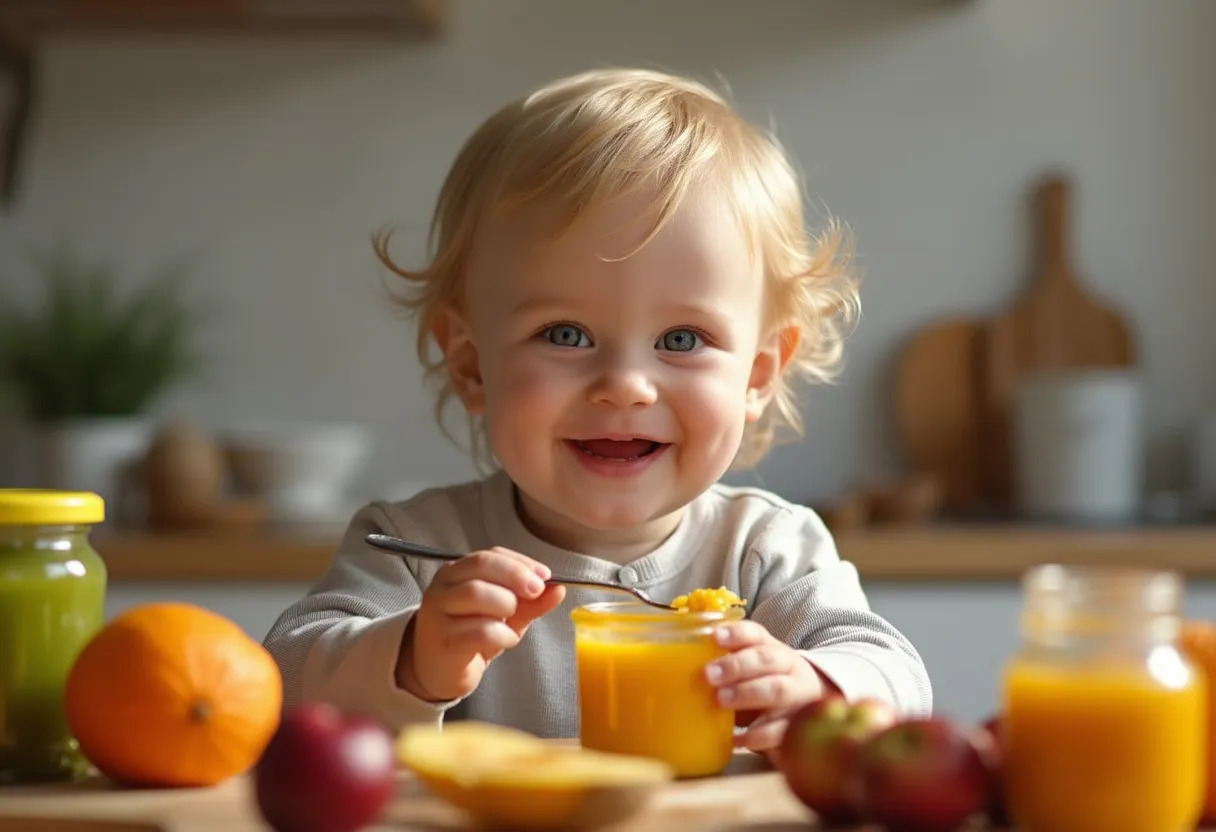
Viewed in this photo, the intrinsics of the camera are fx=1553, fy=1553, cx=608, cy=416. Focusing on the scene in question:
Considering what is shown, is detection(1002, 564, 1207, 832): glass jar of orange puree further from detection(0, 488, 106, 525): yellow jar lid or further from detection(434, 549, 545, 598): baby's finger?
detection(0, 488, 106, 525): yellow jar lid

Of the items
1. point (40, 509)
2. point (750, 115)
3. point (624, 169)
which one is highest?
point (750, 115)

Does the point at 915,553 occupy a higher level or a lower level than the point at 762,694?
lower

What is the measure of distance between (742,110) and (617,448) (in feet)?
6.12

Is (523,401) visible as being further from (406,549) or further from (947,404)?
(947,404)

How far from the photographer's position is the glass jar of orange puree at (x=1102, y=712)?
0.68 meters

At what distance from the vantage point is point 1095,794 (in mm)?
680

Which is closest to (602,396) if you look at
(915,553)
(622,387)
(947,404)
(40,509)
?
(622,387)

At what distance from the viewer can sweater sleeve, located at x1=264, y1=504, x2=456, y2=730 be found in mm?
1041

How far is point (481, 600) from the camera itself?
3.12 ft

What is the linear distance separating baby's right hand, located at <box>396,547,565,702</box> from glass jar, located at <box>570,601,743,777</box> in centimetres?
6

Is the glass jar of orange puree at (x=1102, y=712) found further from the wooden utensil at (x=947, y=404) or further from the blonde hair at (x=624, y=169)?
the wooden utensil at (x=947, y=404)

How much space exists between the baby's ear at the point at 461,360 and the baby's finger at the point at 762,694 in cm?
54

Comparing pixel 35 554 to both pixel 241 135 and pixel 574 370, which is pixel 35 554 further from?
pixel 241 135

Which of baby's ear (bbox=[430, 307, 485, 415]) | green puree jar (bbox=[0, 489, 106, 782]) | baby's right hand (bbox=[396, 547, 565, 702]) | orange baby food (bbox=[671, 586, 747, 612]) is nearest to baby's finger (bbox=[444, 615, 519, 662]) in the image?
baby's right hand (bbox=[396, 547, 565, 702])
